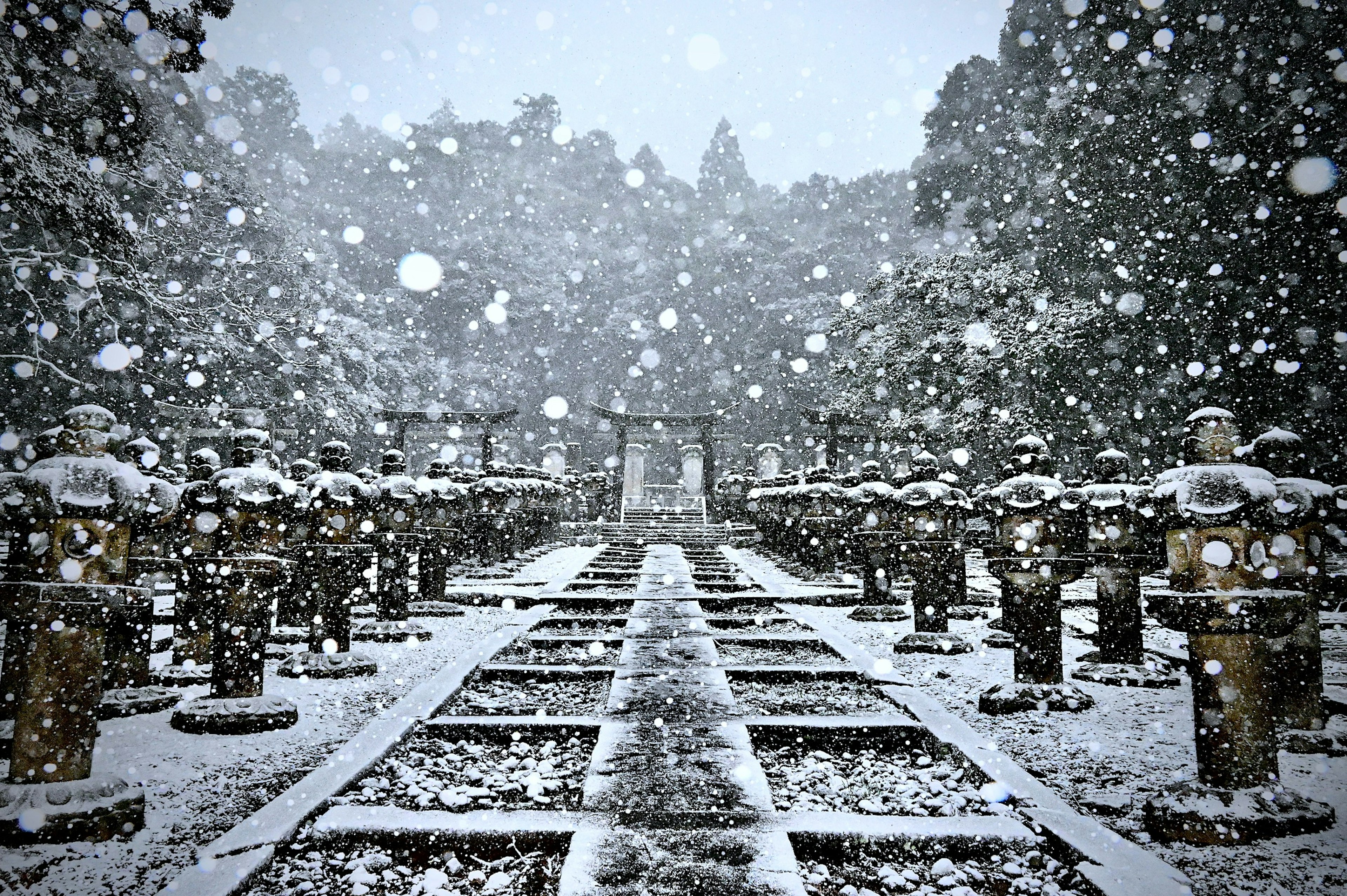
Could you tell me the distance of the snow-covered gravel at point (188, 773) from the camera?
1.64 meters

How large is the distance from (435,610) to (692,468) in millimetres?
24714

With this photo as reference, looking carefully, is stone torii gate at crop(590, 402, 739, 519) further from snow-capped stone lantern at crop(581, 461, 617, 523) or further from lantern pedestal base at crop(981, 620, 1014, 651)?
lantern pedestal base at crop(981, 620, 1014, 651)

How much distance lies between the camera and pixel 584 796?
2.08 m

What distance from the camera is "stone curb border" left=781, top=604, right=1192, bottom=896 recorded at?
1.59 metres

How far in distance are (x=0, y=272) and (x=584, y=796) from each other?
15.7 m

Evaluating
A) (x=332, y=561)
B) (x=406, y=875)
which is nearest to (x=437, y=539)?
(x=332, y=561)

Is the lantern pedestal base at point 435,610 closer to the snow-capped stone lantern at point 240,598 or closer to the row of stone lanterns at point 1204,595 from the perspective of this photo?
the snow-capped stone lantern at point 240,598

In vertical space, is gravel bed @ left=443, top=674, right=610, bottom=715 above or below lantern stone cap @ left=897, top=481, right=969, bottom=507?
below

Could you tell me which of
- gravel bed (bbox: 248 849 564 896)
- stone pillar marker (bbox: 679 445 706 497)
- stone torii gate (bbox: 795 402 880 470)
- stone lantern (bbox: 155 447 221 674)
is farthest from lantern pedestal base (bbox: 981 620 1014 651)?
stone pillar marker (bbox: 679 445 706 497)

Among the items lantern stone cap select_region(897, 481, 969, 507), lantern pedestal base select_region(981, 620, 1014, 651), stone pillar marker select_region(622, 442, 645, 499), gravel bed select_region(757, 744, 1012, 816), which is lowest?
gravel bed select_region(757, 744, 1012, 816)

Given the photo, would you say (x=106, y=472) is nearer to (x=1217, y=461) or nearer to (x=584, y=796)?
(x=584, y=796)

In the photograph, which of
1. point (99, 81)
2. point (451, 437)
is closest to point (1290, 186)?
point (99, 81)

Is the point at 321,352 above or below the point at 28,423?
above

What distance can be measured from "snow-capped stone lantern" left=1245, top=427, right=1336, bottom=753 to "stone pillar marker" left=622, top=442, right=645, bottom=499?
21605mm
